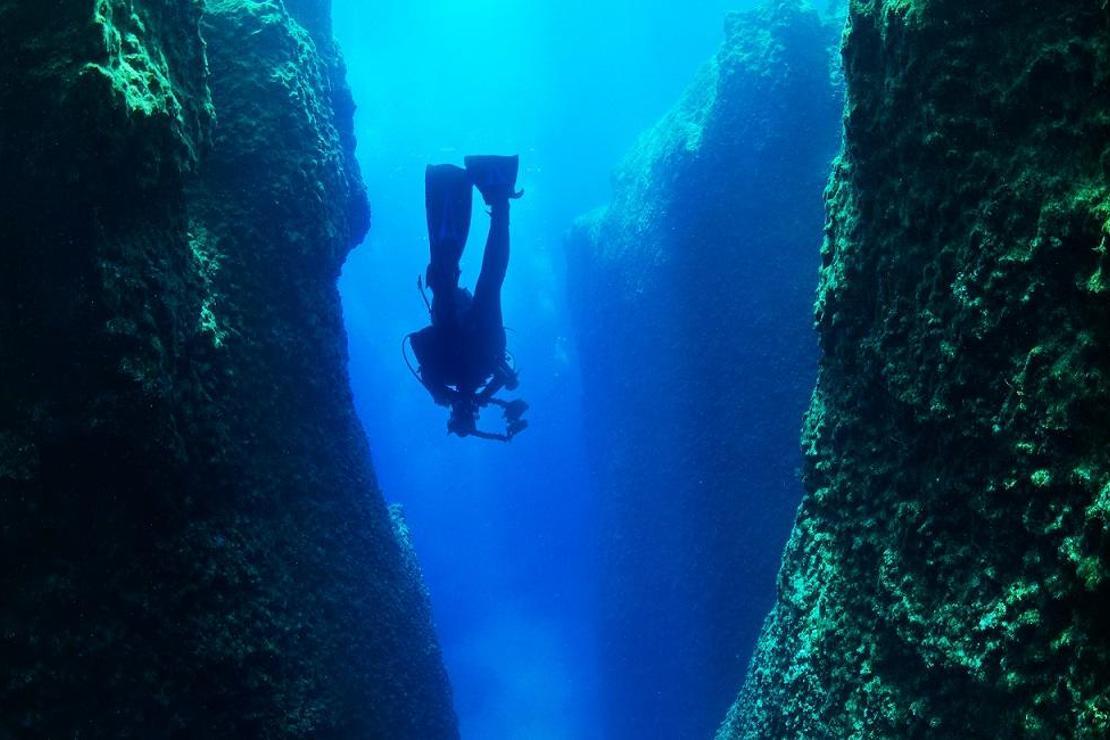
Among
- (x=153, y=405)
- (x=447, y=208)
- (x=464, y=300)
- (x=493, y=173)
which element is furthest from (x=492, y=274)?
(x=153, y=405)

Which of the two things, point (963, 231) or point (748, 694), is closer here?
point (963, 231)

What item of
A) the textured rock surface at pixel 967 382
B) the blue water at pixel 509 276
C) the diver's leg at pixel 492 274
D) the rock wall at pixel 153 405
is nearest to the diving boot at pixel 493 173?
the diver's leg at pixel 492 274

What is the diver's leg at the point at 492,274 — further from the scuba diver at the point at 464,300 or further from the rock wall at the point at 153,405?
the rock wall at the point at 153,405

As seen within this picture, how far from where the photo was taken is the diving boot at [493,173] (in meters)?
5.14

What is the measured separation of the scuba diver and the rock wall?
1.16m

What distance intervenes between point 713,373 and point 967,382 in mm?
10727

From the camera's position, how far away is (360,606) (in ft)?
18.0

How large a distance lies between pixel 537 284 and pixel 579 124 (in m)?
14.0

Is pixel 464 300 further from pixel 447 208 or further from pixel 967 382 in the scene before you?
pixel 967 382

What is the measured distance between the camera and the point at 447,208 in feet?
17.0

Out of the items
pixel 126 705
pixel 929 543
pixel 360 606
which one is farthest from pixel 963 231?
pixel 360 606

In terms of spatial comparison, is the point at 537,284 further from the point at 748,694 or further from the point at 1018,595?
the point at 1018,595

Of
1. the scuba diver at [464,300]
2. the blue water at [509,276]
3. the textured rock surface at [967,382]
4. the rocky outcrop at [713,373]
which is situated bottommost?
the textured rock surface at [967,382]

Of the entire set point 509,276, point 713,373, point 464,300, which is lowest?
point 464,300
